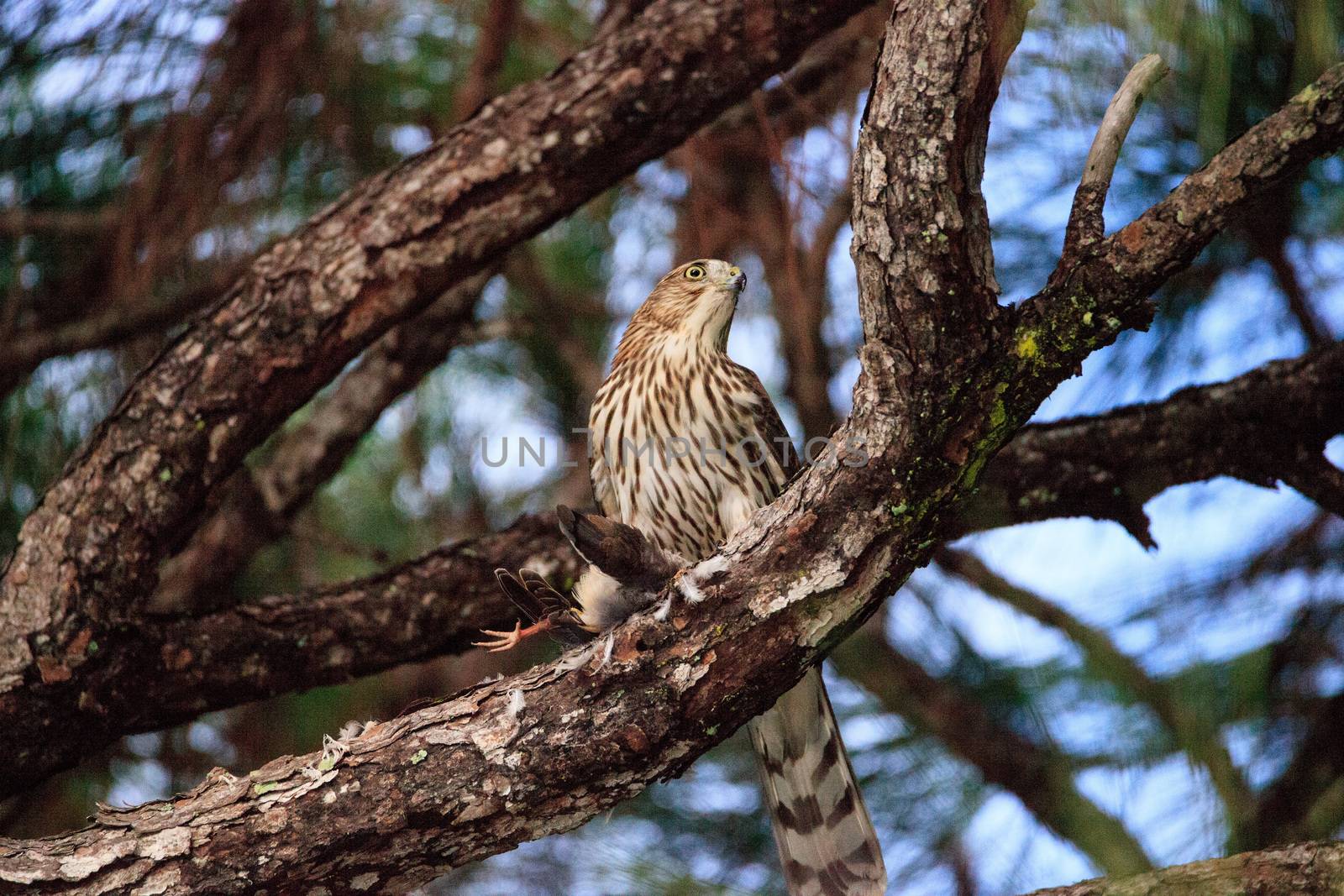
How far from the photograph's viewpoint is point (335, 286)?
11.5 ft

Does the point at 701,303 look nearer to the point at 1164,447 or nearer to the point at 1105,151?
the point at 1164,447

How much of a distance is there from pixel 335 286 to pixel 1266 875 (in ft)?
8.72

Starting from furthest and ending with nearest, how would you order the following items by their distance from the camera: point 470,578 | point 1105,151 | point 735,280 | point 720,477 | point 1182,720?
1. point 735,280
2. point 470,578
3. point 720,477
4. point 1105,151
5. point 1182,720

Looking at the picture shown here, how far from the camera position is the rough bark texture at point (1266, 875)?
2252 millimetres

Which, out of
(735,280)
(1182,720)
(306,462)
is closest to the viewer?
(1182,720)

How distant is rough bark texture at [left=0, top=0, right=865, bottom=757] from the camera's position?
10.7ft

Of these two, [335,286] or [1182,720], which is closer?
[1182,720]

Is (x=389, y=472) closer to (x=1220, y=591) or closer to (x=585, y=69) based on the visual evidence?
(x=585, y=69)

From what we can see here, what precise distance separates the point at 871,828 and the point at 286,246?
2279 mm

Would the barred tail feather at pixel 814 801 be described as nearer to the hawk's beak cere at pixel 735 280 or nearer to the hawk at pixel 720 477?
the hawk at pixel 720 477

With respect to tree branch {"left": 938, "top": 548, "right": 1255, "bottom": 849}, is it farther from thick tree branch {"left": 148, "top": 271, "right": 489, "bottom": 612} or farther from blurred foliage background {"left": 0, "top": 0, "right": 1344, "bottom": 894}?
thick tree branch {"left": 148, "top": 271, "right": 489, "bottom": 612}

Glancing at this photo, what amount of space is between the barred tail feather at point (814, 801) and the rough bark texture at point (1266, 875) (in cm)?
110

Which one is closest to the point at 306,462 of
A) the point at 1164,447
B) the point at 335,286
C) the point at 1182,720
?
the point at 335,286

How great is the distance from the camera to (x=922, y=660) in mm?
3773
